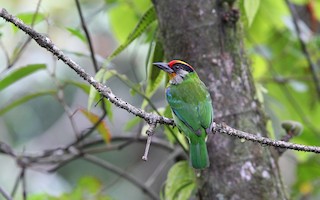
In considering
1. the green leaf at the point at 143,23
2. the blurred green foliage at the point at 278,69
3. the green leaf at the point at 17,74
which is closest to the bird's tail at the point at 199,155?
the green leaf at the point at 143,23

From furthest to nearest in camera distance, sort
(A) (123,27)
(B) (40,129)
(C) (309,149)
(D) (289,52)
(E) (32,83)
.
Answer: (B) (40,129) → (E) (32,83) → (D) (289,52) → (A) (123,27) → (C) (309,149)

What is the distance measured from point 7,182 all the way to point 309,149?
14.9 ft

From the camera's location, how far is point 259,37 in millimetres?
3648

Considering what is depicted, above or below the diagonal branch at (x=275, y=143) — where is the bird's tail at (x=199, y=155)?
below

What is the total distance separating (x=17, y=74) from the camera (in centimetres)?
263

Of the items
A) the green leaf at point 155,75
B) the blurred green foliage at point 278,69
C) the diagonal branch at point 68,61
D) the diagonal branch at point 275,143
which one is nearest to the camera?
the diagonal branch at point 68,61

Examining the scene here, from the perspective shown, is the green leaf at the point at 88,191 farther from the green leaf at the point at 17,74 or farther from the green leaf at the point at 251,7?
the green leaf at the point at 251,7

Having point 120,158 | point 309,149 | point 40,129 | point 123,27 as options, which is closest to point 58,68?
point 40,129

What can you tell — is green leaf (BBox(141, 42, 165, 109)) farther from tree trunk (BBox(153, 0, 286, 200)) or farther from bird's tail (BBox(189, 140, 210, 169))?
bird's tail (BBox(189, 140, 210, 169))

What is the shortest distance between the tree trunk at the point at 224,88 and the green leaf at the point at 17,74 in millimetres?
608

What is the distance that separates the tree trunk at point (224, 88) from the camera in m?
2.27

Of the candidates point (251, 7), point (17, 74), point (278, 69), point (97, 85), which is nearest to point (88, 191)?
point (17, 74)

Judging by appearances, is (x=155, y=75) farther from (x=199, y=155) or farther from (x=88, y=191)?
(x=88, y=191)

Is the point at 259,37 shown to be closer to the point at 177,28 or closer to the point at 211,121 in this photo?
the point at 177,28
